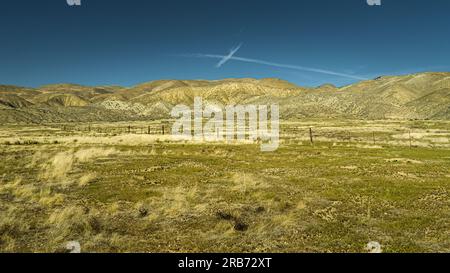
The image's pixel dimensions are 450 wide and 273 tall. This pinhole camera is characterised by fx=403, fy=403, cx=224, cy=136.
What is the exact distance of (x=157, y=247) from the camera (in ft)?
33.3

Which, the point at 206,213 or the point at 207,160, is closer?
the point at 206,213

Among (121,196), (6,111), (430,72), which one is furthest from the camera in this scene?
(430,72)

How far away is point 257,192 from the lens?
17141 millimetres

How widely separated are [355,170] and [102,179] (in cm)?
1411

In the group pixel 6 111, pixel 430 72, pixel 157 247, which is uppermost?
pixel 430 72

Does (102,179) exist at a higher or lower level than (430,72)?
lower

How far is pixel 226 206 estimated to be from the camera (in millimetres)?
14727

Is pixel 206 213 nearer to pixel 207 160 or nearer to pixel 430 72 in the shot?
pixel 207 160

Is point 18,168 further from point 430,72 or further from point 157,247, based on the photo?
point 430,72

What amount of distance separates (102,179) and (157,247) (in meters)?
11.5

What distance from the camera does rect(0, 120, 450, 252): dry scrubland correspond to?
10570 mm

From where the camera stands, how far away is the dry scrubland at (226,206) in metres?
10.6
